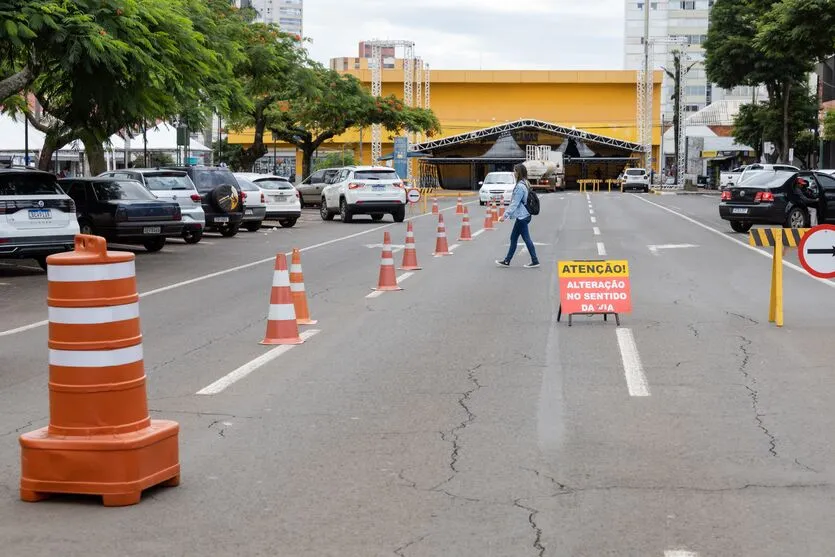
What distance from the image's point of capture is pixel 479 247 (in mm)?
25250

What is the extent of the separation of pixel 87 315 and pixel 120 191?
17631 millimetres

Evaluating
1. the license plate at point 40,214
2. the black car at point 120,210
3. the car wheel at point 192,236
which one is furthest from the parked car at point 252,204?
the license plate at point 40,214

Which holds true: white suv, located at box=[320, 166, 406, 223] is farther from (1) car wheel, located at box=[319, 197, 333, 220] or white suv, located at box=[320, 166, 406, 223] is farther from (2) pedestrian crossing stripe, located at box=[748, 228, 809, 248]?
(2) pedestrian crossing stripe, located at box=[748, 228, 809, 248]

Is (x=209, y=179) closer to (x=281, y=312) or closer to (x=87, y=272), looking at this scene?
(x=281, y=312)

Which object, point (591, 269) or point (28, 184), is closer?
point (591, 269)

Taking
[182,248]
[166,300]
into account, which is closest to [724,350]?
[166,300]

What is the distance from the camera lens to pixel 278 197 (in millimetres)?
33719

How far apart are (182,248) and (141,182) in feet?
5.93

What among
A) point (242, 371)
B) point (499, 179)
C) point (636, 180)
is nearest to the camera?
point (242, 371)

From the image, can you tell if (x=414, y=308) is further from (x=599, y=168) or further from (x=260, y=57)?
(x=599, y=168)

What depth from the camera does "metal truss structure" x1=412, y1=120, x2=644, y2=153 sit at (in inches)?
3615

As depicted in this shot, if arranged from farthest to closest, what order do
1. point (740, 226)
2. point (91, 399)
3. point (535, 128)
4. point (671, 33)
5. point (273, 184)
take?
point (671, 33), point (535, 128), point (273, 184), point (740, 226), point (91, 399)

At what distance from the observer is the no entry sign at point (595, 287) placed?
12227 mm

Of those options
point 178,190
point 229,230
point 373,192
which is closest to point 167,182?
point 178,190
